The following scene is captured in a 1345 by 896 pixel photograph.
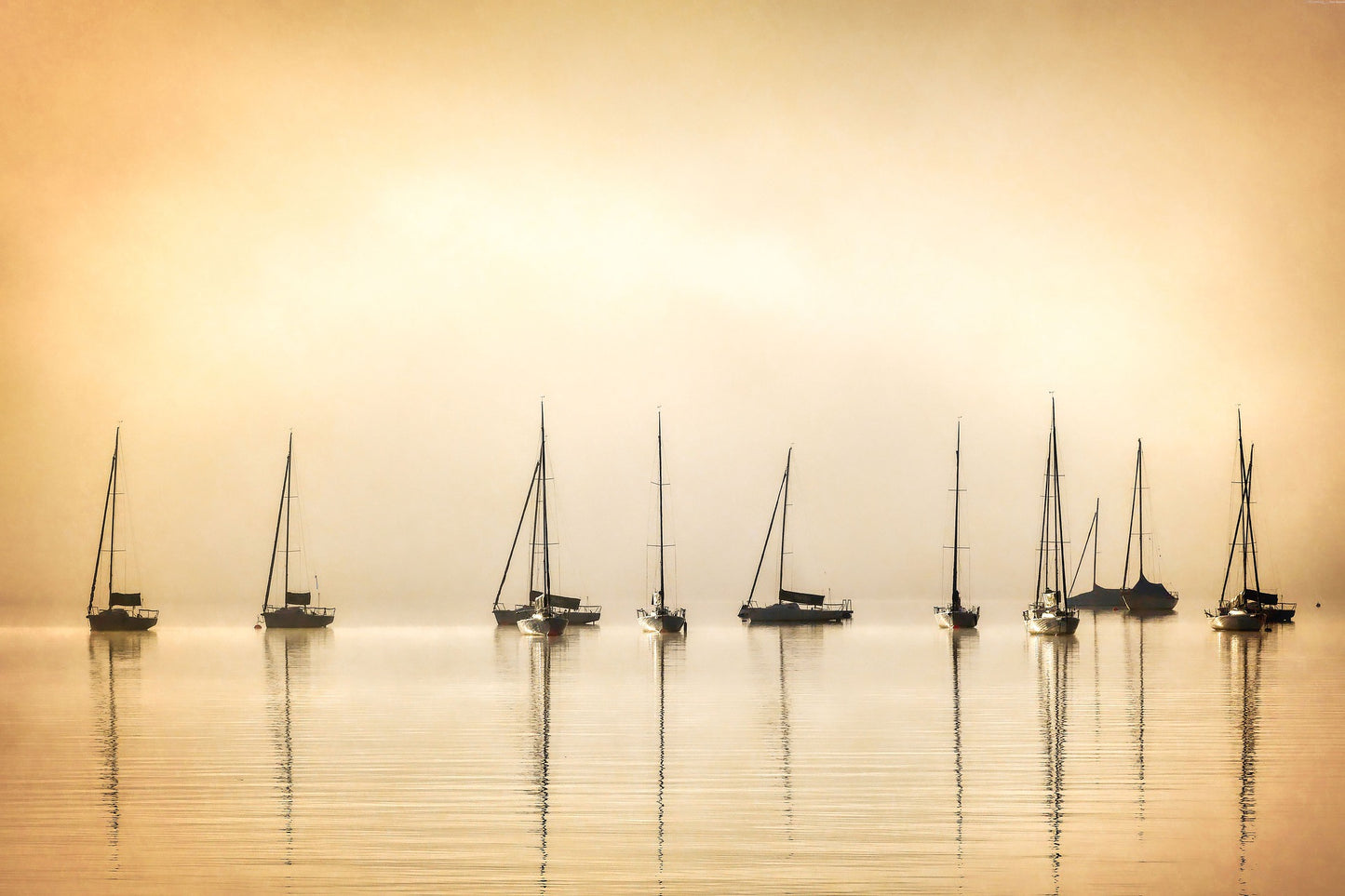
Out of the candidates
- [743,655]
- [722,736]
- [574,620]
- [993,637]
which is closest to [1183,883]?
[722,736]

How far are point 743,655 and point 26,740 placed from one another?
32717 millimetres

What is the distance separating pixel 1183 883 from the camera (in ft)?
40.6

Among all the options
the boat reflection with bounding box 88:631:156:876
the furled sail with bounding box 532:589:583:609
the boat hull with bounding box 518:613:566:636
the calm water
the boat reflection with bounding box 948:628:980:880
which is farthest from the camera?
the furled sail with bounding box 532:589:583:609

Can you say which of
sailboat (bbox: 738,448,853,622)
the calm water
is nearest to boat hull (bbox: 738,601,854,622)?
sailboat (bbox: 738,448,853,622)

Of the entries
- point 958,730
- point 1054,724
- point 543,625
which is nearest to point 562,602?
point 543,625

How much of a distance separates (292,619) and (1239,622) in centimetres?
5901

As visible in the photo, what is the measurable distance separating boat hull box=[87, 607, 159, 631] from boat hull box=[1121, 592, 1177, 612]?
81.7 metres

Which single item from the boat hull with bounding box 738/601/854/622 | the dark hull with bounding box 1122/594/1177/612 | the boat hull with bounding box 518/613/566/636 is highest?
the boat hull with bounding box 518/613/566/636

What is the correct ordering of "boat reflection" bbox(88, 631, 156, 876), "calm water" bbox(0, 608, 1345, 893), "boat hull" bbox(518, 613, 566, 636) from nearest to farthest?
"calm water" bbox(0, 608, 1345, 893) < "boat reflection" bbox(88, 631, 156, 876) < "boat hull" bbox(518, 613, 566, 636)

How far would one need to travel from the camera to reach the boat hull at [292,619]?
82.6 metres

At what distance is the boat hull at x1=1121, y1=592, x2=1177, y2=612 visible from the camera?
11281cm

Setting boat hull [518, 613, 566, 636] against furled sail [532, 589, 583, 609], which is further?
furled sail [532, 589, 583, 609]

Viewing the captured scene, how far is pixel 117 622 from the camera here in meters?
77.3

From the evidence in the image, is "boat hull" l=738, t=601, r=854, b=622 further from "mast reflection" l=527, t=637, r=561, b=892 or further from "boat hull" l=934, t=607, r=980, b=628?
"mast reflection" l=527, t=637, r=561, b=892
